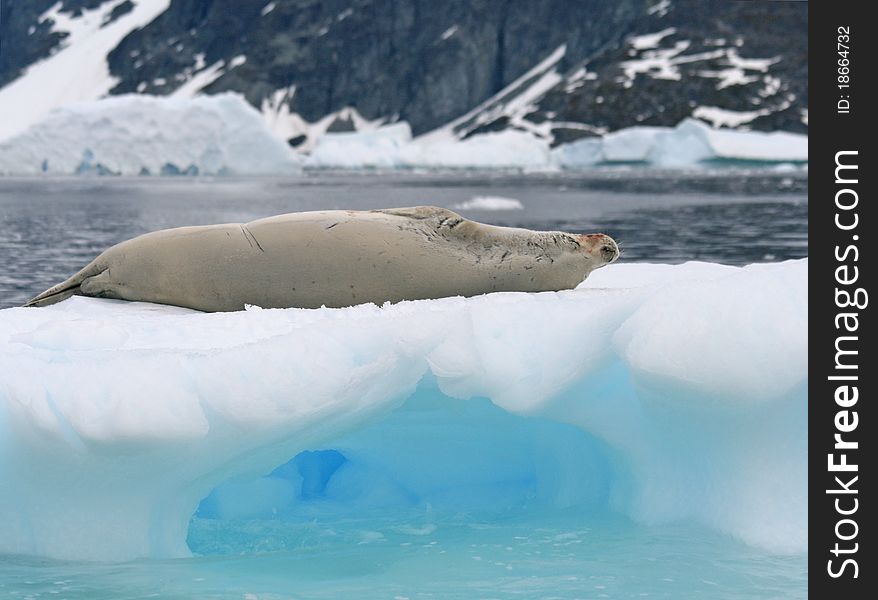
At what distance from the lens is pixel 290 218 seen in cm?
497

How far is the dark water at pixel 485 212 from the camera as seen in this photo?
13789 millimetres

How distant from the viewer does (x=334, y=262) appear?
15.6 feet

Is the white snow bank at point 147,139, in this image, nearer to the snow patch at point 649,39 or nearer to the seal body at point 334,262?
the seal body at point 334,262

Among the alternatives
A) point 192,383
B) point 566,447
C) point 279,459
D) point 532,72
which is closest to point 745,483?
point 566,447

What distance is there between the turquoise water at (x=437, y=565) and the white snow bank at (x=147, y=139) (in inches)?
1529

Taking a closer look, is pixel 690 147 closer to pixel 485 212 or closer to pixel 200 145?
pixel 200 145

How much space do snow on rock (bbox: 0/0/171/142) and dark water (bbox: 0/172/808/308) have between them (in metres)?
65.9

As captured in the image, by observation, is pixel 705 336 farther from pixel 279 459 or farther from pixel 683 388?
pixel 279 459

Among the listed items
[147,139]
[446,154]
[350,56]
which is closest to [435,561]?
[147,139]

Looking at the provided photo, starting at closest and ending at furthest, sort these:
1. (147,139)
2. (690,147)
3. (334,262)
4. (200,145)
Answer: (334,262)
(147,139)
(200,145)
(690,147)

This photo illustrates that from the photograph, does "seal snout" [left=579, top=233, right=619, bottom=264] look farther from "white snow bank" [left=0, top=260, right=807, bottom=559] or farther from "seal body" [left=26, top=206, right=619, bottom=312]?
"white snow bank" [left=0, top=260, right=807, bottom=559]

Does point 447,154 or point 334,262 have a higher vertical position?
point 334,262

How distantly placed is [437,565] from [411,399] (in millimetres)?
719

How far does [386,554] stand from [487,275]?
172cm
